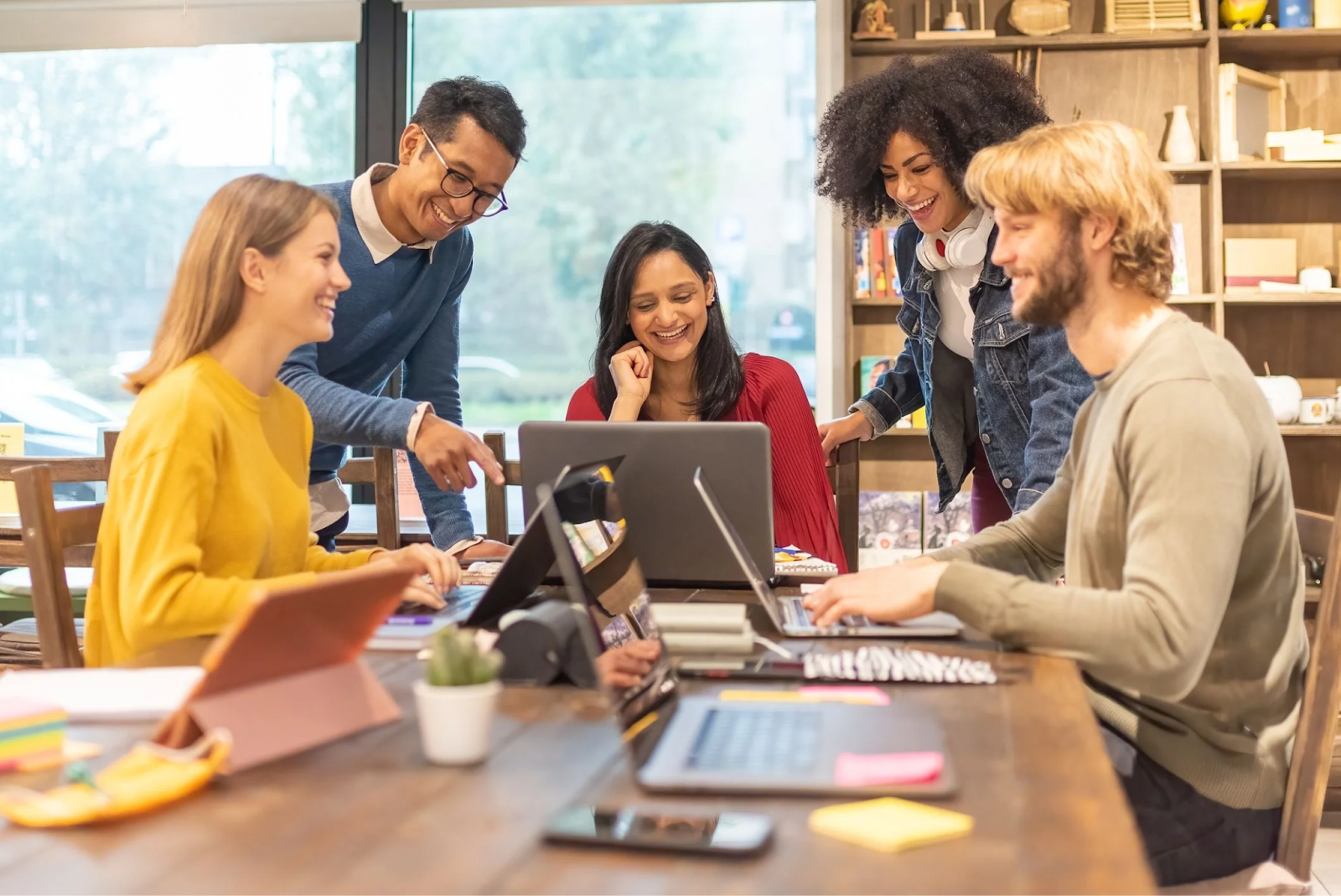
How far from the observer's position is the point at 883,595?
4.76 feet

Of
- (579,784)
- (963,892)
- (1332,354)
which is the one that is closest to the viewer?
(963,892)

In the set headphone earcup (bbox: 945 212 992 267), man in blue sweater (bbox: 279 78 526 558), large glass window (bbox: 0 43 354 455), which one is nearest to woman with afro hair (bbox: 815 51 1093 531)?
headphone earcup (bbox: 945 212 992 267)

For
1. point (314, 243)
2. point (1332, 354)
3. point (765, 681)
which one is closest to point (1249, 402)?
point (765, 681)

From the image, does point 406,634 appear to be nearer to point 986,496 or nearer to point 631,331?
point 631,331

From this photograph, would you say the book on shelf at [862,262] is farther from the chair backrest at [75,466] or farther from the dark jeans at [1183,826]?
the dark jeans at [1183,826]

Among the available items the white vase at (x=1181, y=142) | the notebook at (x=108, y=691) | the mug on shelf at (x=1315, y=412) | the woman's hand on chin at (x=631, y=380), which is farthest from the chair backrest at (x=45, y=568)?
the mug on shelf at (x=1315, y=412)

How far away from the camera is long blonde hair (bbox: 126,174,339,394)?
65.7 inches

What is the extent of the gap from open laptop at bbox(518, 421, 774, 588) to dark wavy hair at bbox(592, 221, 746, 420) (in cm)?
89

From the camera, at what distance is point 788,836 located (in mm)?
875

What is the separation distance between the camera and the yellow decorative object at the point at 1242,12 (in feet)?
12.9

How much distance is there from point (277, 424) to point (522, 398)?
2.82 meters

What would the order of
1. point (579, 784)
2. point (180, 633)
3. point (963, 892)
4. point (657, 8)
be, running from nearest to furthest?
point (963, 892)
point (579, 784)
point (180, 633)
point (657, 8)

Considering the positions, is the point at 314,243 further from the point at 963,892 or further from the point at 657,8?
the point at 657,8

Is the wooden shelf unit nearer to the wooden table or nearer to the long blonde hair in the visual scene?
the long blonde hair
